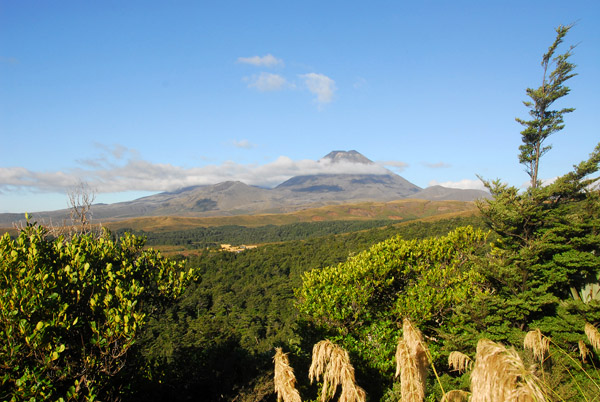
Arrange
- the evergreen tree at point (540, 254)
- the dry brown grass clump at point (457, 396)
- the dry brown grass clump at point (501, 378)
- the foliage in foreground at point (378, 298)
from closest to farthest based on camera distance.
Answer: the dry brown grass clump at point (501, 378), the dry brown grass clump at point (457, 396), the foliage in foreground at point (378, 298), the evergreen tree at point (540, 254)

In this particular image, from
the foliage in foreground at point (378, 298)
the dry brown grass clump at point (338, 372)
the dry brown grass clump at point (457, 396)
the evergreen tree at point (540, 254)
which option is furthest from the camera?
the evergreen tree at point (540, 254)

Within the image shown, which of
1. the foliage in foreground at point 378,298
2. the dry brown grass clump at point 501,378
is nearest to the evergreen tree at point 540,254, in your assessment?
the foliage in foreground at point 378,298

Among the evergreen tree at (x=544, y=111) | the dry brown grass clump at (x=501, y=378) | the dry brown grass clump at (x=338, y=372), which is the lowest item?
the dry brown grass clump at (x=338, y=372)

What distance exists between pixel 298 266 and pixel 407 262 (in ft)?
247

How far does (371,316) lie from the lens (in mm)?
14695

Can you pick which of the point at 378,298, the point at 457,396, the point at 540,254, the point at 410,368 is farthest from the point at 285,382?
the point at 540,254

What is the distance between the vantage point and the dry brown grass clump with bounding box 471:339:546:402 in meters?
2.72

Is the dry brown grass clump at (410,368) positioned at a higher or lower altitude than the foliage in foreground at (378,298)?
higher

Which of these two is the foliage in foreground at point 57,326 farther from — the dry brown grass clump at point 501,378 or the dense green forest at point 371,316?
the dry brown grass clump at point 501,378

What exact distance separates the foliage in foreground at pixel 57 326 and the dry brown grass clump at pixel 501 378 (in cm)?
719

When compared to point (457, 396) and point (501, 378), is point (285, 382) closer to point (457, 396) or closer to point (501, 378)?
point (457, 396)

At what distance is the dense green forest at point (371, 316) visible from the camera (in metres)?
5.38

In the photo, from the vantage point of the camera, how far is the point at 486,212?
61.4 ft

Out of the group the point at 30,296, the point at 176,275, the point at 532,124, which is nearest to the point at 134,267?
the point at 176,275
